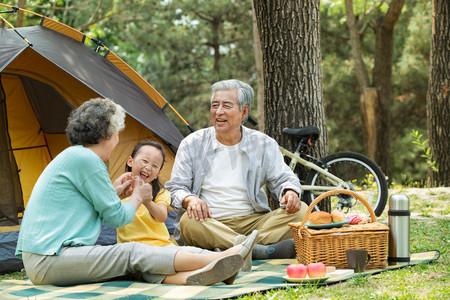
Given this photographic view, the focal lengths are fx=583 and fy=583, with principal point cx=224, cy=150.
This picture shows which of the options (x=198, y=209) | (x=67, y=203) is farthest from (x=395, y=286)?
(x=67, y=203)

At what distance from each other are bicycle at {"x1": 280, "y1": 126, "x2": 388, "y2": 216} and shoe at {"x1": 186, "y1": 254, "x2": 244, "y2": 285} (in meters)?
1.82

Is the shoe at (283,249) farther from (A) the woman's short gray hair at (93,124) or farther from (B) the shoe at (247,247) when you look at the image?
(A) the woman's short gray hair at (93,124)

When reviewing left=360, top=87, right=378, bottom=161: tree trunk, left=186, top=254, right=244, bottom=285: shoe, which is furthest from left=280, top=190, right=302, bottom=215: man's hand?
left=360, top=87, right=378, bottom=161: tree trunk

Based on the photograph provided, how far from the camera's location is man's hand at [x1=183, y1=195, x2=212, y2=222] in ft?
10.1

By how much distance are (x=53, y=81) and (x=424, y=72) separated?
1102cm

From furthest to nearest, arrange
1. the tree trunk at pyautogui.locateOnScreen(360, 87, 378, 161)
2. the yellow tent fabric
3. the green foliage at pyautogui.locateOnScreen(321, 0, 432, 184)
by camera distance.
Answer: the green foliage at pyautogui.locateOnScreen(321, 0, 432, 184), the tree trunk at pyautogui.locateOnScreen(360, 87, 378, 161), the yellow tent fabric

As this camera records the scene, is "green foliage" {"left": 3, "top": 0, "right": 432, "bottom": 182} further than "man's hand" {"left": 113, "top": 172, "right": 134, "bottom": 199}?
Yes

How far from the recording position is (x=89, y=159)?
2500mm

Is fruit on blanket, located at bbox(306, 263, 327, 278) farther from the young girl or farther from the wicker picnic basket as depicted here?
the young girl

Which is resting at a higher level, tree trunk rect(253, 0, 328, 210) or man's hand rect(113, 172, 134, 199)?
tree trunk rect(253, 0, 328, 210)

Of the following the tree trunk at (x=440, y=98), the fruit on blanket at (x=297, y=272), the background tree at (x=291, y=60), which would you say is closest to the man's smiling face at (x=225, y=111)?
the background tree at (x=291, y=60)

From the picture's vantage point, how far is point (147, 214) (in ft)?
10.2

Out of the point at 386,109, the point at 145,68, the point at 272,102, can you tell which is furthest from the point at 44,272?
the point at 145,68

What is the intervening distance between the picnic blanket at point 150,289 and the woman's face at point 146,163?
673mm
